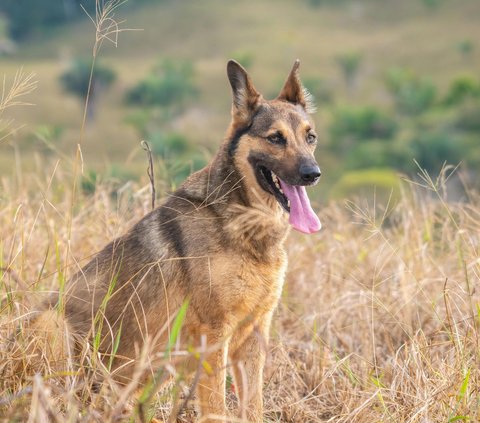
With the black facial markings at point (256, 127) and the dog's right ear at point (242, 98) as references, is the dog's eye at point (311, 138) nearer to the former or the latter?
the black facial markings at point (256, 127)

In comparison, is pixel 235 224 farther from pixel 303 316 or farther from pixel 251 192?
pixel 303 316

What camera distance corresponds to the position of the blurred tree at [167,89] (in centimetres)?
8044

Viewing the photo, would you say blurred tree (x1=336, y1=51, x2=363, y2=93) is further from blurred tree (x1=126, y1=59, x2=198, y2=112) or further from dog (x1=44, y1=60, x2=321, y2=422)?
dog (x1=44, y1=60, x2=321, y2=422)

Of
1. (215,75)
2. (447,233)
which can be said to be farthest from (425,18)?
(447,233)

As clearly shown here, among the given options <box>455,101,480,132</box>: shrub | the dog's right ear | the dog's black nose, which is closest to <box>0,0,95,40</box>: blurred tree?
<box>455,101,480,132</box>: shrub

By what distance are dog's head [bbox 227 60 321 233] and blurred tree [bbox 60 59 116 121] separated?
73.7m

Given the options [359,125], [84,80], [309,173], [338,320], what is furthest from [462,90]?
[309,173]

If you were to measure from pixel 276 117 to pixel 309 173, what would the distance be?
1.67 ft

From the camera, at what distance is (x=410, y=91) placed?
75.2m

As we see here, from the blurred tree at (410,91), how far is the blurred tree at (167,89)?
2119cm

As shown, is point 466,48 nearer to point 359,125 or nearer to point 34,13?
point 359,125

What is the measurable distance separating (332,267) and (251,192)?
189cm

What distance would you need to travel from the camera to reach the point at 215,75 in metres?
86.5

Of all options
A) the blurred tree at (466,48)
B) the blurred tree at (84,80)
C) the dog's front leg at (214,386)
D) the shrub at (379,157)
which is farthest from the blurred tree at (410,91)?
the dog's front leg at (214,386)
